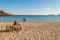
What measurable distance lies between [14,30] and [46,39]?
3.36 m

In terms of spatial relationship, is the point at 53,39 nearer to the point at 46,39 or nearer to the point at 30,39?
the point at 46,39

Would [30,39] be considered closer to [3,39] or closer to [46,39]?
[46,39]

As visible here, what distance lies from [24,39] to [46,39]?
1.18 meters

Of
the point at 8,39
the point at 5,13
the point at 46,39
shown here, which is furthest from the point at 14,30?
the point at 46,39

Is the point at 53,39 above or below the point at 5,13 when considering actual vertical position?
below

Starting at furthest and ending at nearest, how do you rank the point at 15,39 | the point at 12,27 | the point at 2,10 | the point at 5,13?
the point at 12,27, the point at 5,13, the point at 2,10, the point at 15,39

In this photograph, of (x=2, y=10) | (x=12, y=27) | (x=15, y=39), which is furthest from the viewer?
(x=12, y=27)

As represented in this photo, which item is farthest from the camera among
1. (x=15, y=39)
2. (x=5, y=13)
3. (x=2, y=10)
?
(x=5, y=13)

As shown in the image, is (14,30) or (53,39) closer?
Result: (53,39)

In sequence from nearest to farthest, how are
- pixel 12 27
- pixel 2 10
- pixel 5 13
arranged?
pixel 2 10, pixel 5 13, pixel 12 27

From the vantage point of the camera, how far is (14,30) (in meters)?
9.49

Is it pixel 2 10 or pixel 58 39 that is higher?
pixel 2 10

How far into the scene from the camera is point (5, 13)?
8.58 m

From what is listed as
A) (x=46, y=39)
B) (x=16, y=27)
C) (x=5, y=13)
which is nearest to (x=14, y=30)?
(x=16, y=27)
